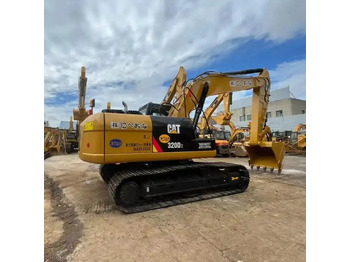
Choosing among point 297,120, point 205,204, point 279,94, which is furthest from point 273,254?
point 279,94

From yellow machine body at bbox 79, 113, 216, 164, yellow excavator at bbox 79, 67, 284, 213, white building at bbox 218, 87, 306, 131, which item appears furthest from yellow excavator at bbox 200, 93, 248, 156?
white building at bbox 218, 87, 306, 131

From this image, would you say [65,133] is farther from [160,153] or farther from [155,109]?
[160,153]

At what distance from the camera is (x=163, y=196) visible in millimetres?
4801

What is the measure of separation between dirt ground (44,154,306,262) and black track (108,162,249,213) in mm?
194

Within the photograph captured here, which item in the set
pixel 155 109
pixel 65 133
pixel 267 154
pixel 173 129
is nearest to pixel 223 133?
pixel 267 154

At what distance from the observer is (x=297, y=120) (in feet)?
116

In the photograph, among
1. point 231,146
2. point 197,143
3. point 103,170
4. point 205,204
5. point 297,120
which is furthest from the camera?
point 297,120

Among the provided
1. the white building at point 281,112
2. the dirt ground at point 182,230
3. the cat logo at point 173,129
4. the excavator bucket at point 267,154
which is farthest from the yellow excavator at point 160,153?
the white building at point 281,112

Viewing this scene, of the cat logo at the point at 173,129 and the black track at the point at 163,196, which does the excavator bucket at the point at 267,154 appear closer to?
the black track at the point at 163,196

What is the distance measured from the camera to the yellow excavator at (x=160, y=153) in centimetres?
431

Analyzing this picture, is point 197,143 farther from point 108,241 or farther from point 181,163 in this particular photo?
point 108,241

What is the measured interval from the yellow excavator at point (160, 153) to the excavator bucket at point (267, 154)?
7.19 feet

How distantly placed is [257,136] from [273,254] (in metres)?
5.37

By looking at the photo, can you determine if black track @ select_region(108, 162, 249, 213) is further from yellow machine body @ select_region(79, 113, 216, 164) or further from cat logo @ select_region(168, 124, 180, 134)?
cat logo @ select_region(168, 124, 180, 134)
